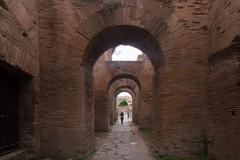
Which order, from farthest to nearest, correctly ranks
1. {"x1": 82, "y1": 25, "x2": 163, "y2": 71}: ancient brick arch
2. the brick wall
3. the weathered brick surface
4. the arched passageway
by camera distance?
the arched passageway, {"x1": 82, "y1": 25, "x2": 163, "y2": 71}: ancient brick arch, the weathered brick surface, the brick wall

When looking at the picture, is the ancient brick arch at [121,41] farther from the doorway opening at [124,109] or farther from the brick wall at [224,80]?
the doorway opening at [124,109]

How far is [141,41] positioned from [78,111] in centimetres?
308

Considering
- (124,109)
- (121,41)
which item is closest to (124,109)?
(124,109)

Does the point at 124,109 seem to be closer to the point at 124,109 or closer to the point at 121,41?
the point at 124,109

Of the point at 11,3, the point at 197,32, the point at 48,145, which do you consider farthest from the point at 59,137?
the point at 197,32

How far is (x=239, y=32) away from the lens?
19.9 feet

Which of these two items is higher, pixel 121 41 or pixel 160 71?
pixel 121 41

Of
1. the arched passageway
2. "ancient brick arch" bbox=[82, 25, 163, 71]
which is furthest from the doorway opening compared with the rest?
"ancient brick arch" bbox=[82, 25, 163, 71]

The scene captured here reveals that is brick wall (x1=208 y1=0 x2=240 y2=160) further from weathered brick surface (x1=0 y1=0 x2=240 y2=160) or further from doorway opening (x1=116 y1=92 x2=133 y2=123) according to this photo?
doorway opening (x1=116 y1=92 x2=133 y2=123)

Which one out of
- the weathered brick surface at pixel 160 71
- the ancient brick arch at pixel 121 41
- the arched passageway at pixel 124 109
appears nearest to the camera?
the weathered brick surface at pixel 160 71

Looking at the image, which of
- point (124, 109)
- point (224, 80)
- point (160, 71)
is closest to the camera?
point (224, 80)

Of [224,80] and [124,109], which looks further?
[124,109]

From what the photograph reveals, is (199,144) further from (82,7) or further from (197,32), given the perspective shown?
(82,7)

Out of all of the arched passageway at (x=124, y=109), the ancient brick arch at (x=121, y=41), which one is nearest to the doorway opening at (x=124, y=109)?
the arched passageway at (x=124, y=109)
